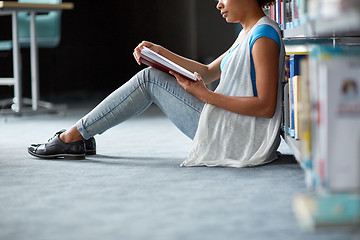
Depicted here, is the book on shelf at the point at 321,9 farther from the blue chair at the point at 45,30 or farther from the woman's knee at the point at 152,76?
the blue chair at the point at 45,30

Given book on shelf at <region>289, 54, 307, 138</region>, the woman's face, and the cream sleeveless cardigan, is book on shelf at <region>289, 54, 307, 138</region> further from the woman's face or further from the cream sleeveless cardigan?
the woman's face

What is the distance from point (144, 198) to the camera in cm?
150

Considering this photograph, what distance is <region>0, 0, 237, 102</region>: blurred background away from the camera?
6199 millimetres

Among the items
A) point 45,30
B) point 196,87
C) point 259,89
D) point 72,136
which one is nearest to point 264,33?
point 259,89

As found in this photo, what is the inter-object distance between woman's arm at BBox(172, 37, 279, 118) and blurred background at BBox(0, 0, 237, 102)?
4.26 m

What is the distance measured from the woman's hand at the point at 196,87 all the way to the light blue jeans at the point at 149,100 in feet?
0.15

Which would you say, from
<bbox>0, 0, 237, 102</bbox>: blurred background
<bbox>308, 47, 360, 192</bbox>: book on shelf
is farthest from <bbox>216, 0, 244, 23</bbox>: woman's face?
<bbox>0, 0, 237, 102</bbox>: blurred background

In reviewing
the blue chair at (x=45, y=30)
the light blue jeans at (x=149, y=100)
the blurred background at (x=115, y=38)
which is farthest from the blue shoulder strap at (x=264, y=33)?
the blurred background at (x=115, y=38)

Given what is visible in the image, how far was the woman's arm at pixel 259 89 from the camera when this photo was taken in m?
1.81

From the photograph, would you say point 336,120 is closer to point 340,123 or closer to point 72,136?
point 340,123

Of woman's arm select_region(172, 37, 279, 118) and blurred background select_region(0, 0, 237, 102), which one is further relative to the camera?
blurred background select_region(0, 0, 237, 102)

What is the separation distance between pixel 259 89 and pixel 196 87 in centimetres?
21

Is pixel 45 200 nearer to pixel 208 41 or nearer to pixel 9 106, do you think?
pixel 9 106

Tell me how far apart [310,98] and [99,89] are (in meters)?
5.50
